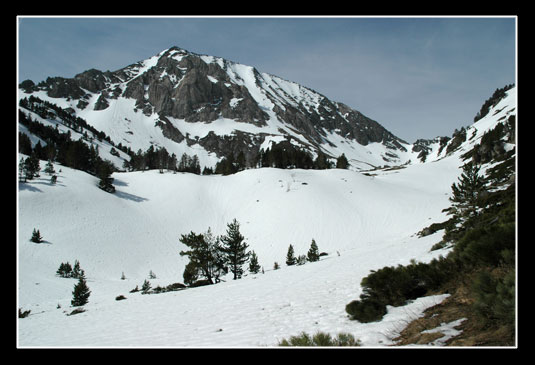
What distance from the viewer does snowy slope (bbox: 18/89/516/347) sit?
8.52m

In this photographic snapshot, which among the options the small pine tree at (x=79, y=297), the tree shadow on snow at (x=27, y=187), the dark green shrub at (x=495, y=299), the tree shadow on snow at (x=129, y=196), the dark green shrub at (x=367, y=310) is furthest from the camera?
the tree shadow on snow at (x=129, y=196)

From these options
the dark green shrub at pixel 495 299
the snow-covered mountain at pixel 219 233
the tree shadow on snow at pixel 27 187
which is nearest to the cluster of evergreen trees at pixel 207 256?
the snow-covered mountain at pixel 219 233

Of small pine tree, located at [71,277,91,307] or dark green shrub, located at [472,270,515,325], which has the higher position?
dark green shrub, located at [472,270,515,325]

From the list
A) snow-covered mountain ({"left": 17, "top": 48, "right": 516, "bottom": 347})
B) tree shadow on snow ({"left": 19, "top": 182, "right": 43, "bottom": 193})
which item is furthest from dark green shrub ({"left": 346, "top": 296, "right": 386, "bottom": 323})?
tree shadow on snow ({"left": 19, "top": 182, "right": 43, "bottom": 193})

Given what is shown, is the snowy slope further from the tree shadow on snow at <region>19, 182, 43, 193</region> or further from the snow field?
the tree shadow on snow at <region>19, 182, 43, 193</region>

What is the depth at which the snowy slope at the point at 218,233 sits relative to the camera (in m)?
8.52

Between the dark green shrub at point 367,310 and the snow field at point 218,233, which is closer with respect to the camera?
the dark green shrub at point 367,310

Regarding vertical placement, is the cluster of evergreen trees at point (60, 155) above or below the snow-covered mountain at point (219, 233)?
above

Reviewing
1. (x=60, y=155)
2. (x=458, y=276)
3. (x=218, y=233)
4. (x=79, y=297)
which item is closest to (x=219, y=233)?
(x=218, y=233)

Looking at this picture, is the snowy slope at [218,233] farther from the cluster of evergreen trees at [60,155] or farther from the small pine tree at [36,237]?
the cluster of evergreen trees at [60,155]
